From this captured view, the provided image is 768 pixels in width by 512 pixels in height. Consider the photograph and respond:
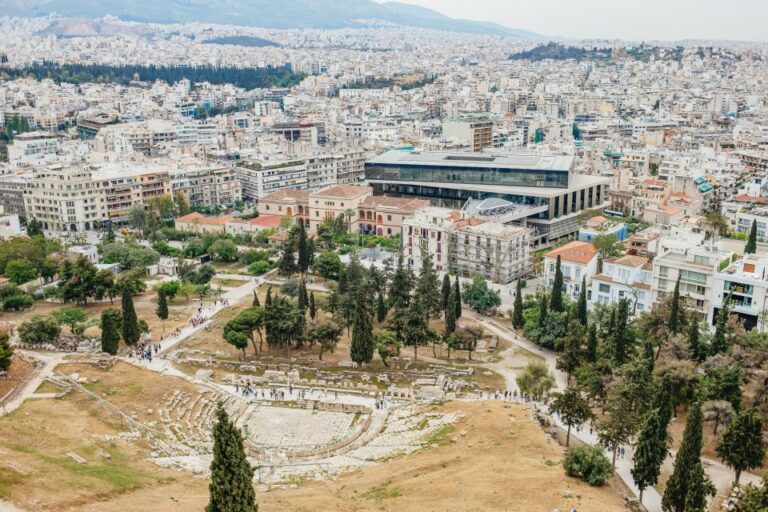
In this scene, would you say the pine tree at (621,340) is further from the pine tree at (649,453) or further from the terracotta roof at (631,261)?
the pine tree at (649,453)

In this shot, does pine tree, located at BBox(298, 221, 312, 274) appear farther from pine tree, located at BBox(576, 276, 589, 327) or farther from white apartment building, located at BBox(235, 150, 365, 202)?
white apartment building, located at BBox(235, 150, 365, 202)

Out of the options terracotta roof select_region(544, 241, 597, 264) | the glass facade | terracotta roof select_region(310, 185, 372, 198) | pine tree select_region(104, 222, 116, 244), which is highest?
the glass facade

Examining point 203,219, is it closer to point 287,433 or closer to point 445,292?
point 445,292

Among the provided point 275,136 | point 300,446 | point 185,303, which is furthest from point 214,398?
point 275,136

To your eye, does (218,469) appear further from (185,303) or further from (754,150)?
(754,150)

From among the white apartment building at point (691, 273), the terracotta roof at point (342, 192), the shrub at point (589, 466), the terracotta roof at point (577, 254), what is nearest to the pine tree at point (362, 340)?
the shrub at point (589, 466)

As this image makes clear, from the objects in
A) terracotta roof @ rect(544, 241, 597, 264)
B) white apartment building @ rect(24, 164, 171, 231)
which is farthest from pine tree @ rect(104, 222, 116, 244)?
terracotta roof @ rect(544, 241, 597, 264)
